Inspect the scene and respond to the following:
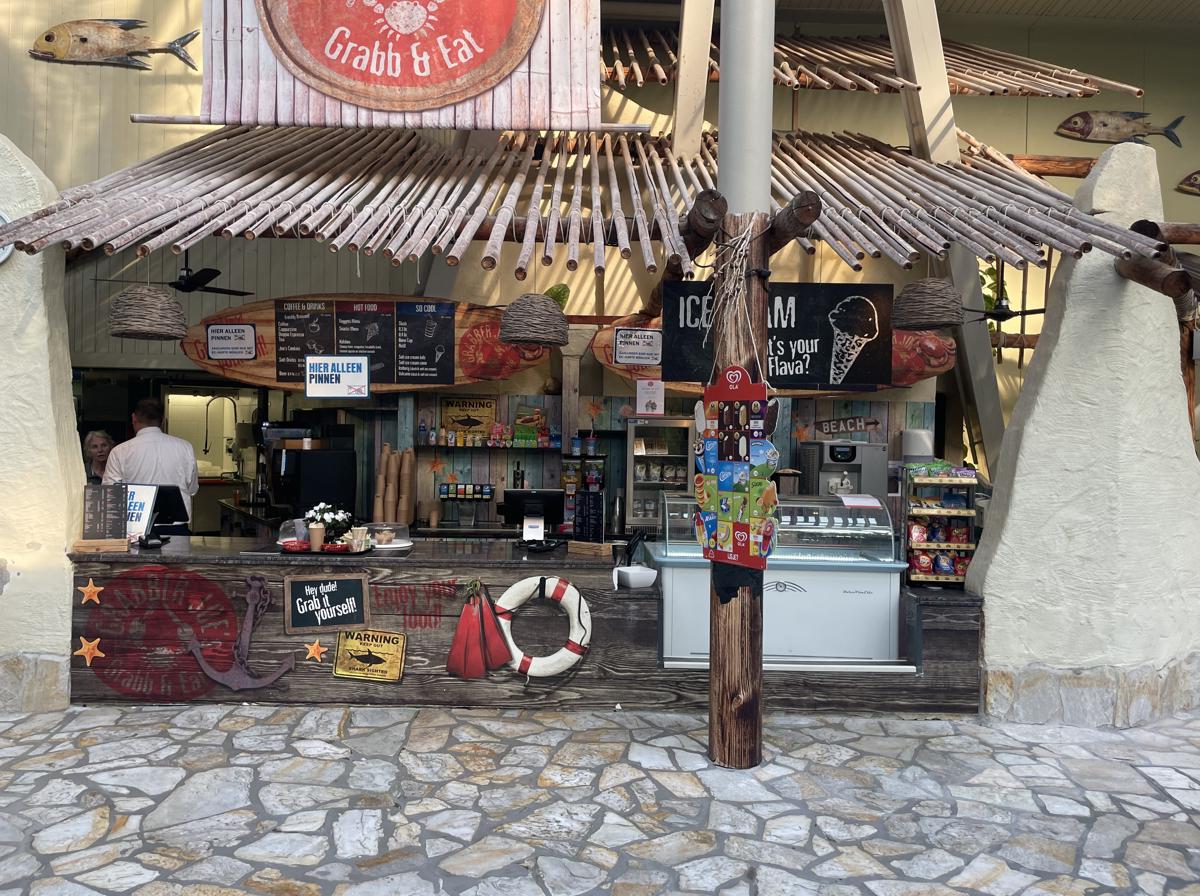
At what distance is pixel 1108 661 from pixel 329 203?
5.62 meters

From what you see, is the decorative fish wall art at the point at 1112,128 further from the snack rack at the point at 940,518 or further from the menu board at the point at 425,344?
the menu board at the point at 425,344

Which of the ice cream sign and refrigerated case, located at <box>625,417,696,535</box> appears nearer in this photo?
the ice cream sign

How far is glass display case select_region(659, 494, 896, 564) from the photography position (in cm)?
602

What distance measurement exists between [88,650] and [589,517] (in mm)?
3251

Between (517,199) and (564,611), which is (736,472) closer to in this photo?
(564,611)

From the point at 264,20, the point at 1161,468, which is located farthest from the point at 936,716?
the point at 264,20

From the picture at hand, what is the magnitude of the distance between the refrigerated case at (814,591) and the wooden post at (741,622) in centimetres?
108

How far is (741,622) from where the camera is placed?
15.4 feet

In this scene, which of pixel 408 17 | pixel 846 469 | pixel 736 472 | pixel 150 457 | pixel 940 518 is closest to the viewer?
pixel 736 472

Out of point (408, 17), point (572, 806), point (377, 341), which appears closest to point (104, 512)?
point (377, 341)

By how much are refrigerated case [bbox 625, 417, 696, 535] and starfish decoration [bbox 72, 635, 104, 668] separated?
457 centimetres

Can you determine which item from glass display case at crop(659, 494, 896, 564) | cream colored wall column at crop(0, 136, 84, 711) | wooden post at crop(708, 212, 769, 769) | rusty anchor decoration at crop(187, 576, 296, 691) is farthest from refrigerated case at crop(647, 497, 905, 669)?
cream colored wall column at crop(0, 136, 84, 711)

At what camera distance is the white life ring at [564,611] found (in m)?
5.51

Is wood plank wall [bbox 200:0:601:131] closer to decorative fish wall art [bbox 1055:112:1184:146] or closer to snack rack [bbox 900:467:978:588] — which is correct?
snack rack [bbox 900:467:978:588]
